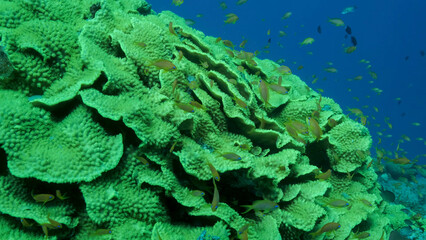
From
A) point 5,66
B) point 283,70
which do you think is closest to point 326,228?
point 283,70

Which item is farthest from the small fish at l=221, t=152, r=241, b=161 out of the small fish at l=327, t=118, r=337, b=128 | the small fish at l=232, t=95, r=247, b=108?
the small fish at l=327, t=118, r=337, b=128

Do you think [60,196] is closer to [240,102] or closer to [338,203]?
[240,102]

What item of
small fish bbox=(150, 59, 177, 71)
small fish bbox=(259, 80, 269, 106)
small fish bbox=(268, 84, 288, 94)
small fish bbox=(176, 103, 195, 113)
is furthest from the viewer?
small fish bbox=(268, 84, 288, 94)

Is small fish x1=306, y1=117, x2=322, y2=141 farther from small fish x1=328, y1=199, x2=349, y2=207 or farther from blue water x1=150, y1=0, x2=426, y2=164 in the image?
blue water x1=150, y1=0, x2=426, y2=164

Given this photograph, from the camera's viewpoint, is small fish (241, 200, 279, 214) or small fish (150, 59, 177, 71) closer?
small fish (241, 200, 279, 214)

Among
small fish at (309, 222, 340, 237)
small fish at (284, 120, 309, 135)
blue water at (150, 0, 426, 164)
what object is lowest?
small fish at (309, 222, 340, 237)

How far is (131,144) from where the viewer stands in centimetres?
272

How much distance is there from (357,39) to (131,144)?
339 feet

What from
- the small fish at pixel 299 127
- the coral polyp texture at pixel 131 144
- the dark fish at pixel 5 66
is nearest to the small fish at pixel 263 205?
the coral polyp texture at pixel 131 144

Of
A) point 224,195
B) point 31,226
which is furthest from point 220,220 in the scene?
point 31,226

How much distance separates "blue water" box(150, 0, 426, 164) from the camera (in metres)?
75.1

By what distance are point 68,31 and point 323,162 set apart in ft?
14.1

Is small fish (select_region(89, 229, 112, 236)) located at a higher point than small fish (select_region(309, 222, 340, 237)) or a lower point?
lower

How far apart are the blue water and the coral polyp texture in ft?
234
